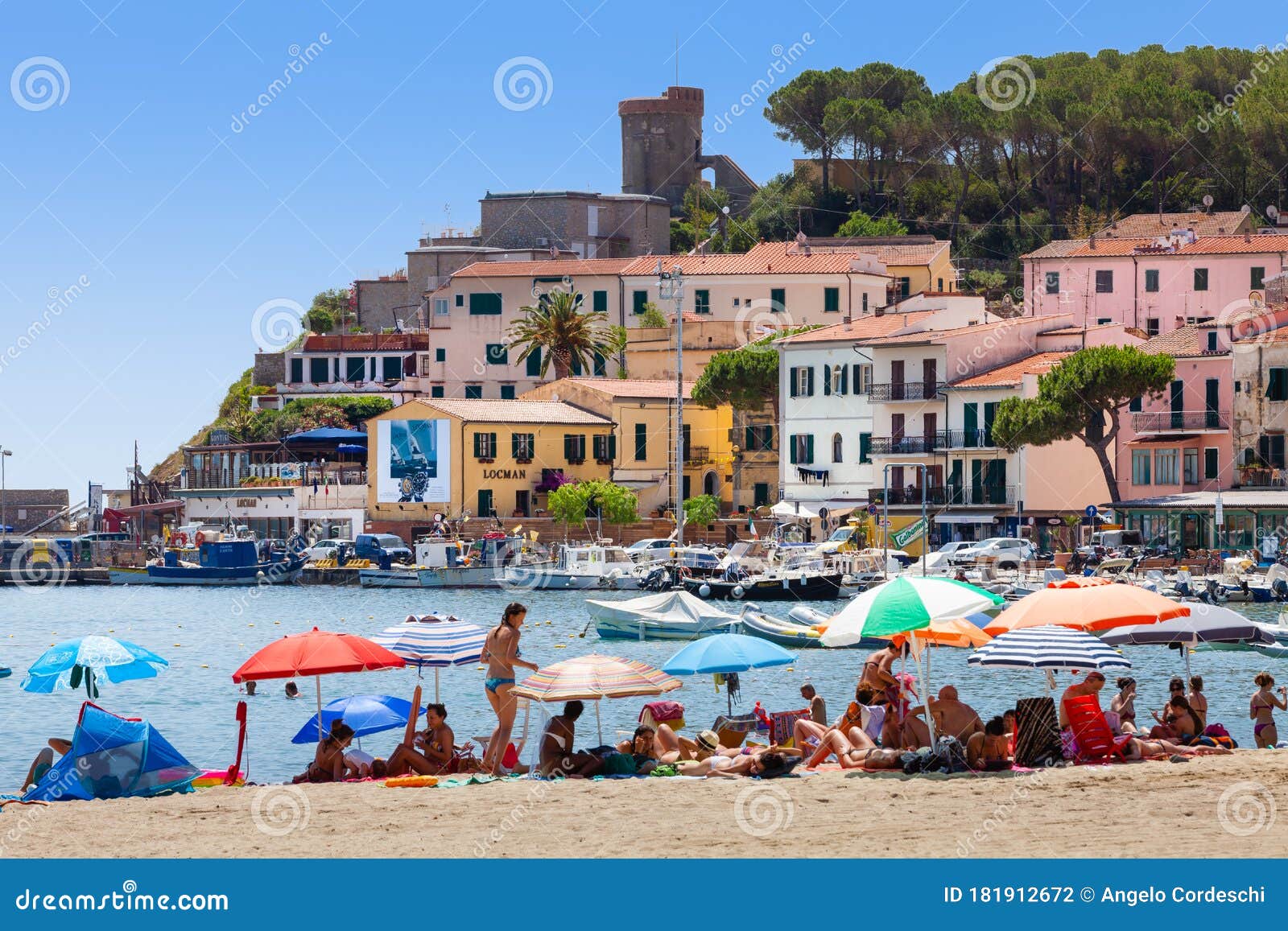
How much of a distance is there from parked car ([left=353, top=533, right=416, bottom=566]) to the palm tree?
17.2 metres

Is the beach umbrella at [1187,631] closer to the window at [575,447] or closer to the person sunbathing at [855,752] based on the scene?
the person sunbathing at [855,752]

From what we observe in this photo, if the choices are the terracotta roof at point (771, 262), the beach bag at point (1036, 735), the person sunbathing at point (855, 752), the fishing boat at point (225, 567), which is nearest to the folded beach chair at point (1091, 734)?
the beach bag at point (1036, 735)

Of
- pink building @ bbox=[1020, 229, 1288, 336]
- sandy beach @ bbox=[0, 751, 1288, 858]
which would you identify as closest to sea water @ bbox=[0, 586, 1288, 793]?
sandy beach @ bbox=[0, 751, 1288, 858]

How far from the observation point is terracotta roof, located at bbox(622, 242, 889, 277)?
85.9 meters

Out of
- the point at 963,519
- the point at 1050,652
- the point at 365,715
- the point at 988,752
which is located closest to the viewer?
the point at 988,752

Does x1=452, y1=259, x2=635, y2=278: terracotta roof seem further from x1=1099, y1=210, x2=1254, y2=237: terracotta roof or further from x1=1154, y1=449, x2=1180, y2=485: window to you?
x1=1154, y1=449, x2=1180, y2=485: window

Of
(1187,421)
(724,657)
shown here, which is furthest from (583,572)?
(724,657)

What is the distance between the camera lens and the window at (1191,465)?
62.8m

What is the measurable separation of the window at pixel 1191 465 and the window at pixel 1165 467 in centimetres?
31

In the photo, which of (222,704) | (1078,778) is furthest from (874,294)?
(1078,778)

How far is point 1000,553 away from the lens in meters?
59.6

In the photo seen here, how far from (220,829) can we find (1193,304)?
7043 cm

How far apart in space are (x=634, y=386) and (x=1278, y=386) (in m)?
28.3

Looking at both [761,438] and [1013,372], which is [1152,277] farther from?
[761,438]
